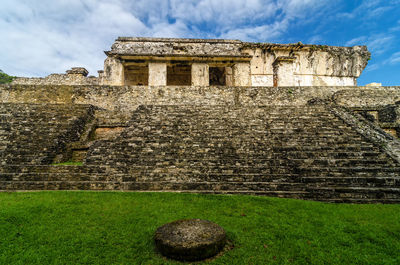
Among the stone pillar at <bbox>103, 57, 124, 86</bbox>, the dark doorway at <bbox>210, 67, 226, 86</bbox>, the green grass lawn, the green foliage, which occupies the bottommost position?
the green grass lawn

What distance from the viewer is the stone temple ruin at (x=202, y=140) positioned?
4.80 m

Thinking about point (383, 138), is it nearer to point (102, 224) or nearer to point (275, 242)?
point (275, 242)

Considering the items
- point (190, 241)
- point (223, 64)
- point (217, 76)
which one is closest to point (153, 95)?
point (223, 64)

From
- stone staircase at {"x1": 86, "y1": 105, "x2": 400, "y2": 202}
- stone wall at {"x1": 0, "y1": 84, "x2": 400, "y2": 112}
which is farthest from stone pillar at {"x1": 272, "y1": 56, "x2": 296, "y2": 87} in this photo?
stone staircase at {"x1": 86, "y1": 105, "x2": 400, "y2": 202}

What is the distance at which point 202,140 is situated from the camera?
21.2ft

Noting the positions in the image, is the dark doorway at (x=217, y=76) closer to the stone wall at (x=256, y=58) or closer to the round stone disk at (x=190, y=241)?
the stone wall at (x=256, y=58)

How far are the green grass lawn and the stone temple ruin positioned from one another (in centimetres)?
55

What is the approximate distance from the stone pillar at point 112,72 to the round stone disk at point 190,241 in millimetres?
12684

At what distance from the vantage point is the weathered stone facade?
13.9m

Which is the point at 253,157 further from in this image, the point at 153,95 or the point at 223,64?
the point at 223,64

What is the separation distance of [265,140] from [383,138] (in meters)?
3.31

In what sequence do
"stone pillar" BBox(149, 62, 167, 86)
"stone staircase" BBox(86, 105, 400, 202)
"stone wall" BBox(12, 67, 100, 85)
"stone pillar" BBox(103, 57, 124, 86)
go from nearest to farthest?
"stone staircase" BBox(86, 105, 400, 202) → "stone pillar" BBox(103, 57, 124, 86) → "stone pillar" BBox(149, 62, 167, 86) → "stone wall" BBox(12, 67, 100, 85)

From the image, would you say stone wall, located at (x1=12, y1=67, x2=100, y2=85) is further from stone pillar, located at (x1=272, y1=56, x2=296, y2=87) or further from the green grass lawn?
the green grass lawn

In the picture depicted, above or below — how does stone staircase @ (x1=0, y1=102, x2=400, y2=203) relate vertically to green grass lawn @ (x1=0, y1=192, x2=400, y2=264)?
above
